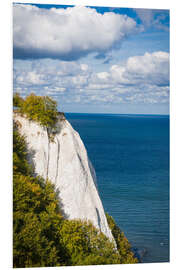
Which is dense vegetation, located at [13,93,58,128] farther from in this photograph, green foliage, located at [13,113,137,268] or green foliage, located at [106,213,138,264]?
green foliage, located at [106,213,138,264]

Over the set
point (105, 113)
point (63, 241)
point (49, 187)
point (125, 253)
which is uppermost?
point (105, 113)

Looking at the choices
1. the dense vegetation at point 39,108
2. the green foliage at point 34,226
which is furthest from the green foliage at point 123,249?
the dense vegetation at point 39,108

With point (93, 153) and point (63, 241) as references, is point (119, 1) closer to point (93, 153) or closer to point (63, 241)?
point (63, 241)

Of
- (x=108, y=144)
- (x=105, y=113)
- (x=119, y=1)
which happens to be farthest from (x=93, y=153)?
(x=119, y=1)

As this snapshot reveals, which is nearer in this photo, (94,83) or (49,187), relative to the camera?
(49,187)

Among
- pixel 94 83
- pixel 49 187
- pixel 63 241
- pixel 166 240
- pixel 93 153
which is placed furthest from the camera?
pixel 93 153

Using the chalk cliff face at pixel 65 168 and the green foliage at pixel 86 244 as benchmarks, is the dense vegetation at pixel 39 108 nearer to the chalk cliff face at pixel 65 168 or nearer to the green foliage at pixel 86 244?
the chalk cliff face at pixel 65 168
